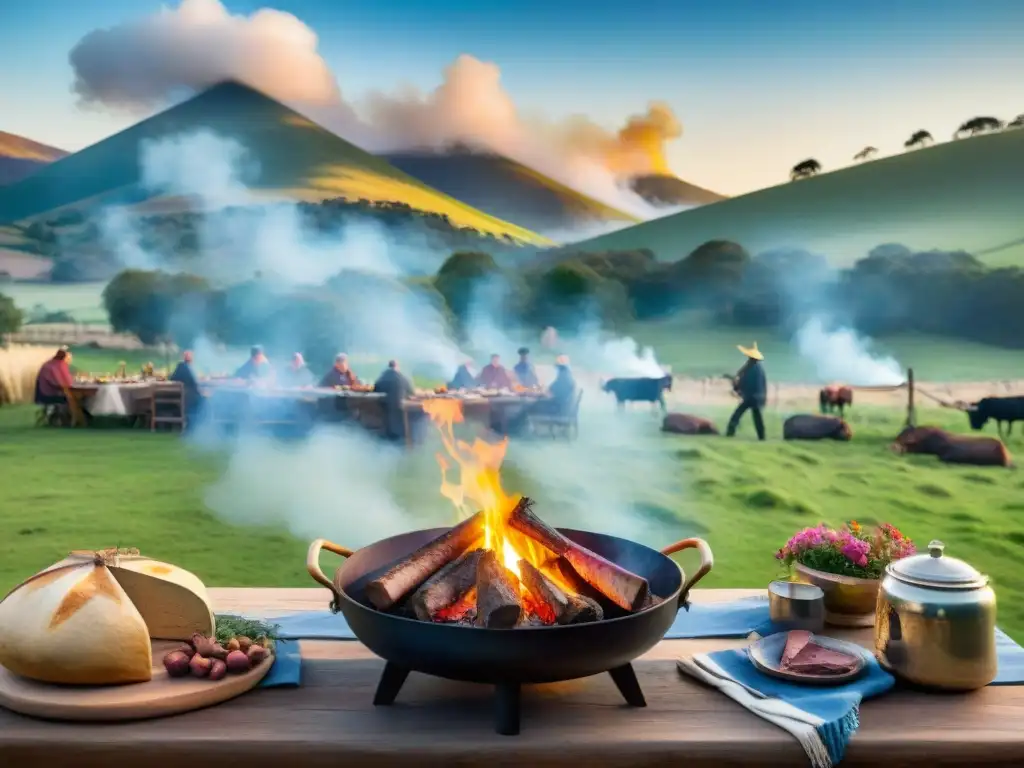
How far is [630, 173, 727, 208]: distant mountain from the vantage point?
6.26 m

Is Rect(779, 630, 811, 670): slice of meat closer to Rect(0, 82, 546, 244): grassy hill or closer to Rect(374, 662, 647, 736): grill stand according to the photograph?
Rect(374, 662, 647, 736): grill stand

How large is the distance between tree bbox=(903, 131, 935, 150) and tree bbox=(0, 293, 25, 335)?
5795 millimetres

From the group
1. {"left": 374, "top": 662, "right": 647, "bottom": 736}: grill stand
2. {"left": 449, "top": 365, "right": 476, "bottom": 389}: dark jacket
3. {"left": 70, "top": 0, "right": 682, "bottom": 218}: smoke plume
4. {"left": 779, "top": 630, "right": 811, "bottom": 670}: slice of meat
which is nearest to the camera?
{"left": 374, "top": 662, "right": 647, "bottom": 736}: grill stand

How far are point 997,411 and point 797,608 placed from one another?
15.6 ft

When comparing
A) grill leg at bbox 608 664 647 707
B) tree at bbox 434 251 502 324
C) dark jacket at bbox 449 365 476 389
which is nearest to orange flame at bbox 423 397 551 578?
grill leg at bbox 608 664 647 707

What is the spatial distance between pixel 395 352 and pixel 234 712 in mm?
5069

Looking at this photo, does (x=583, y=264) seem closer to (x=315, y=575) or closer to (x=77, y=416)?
(x=77, y=416)

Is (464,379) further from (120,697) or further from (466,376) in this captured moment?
(120,697)

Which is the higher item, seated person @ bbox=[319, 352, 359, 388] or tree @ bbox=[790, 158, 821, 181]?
tree @ bbox=[790, 158, 821, 181]

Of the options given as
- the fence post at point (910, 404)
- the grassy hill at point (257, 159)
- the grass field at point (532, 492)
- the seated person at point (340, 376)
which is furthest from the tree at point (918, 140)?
the seated person at point (340, 376)

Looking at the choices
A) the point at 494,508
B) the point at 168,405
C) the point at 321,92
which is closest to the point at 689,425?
the point at 321,92

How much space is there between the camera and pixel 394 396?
639 cm

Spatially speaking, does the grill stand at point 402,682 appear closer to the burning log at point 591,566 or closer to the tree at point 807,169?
the burning log at point 591,566

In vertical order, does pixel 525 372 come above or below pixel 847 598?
above
